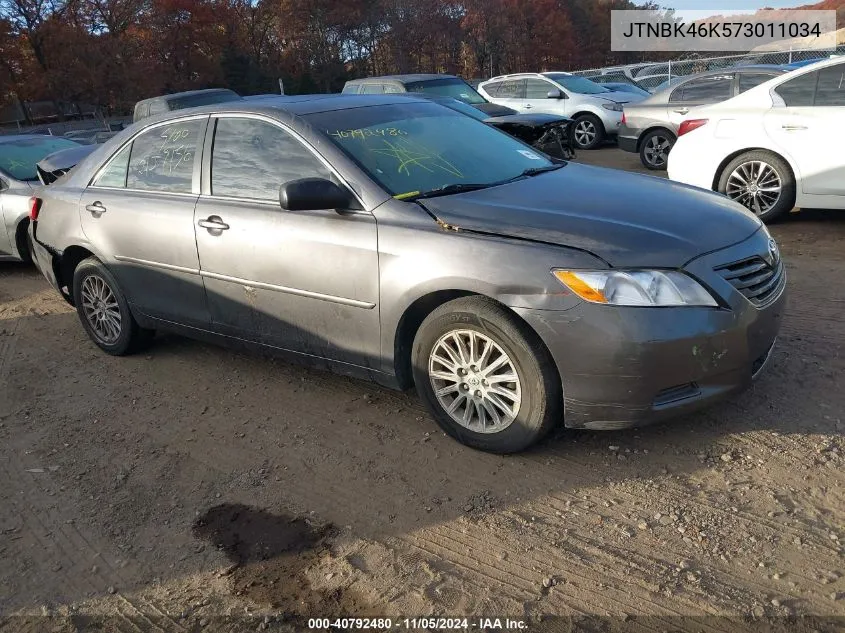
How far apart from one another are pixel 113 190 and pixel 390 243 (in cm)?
252

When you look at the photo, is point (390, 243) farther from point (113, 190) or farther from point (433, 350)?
point (113, 190)

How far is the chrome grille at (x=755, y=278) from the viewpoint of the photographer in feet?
11.0

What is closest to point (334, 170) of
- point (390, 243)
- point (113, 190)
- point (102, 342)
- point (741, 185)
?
point (390, 243)

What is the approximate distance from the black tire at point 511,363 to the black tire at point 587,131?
13.0m

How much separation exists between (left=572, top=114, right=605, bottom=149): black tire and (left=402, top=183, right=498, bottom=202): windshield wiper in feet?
40.5

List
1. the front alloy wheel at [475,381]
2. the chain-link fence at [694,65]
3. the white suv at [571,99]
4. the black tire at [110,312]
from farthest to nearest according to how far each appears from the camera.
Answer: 1. the chain-link fence at [694,65]
2. the white suv at [571,99]
3. the black tire at [110,312]
4. the front alloy wheel at [475,381]

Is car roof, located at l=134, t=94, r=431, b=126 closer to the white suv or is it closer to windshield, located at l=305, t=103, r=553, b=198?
windshield, located at l=305, t=103, r=553, b=198

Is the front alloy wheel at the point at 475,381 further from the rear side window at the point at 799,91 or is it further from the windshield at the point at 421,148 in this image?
the rear side window at the point at 799,91

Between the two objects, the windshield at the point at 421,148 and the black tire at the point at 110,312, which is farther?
the black tire at the point at 110,312

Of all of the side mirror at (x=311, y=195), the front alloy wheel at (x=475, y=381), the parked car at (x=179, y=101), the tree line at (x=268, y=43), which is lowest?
the front alloy wheel at (x=475, y=381)

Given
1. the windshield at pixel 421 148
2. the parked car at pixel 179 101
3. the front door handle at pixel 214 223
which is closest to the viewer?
the windshield at pixel 421 148

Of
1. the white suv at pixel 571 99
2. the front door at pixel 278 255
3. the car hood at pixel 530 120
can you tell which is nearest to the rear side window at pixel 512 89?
the white suv at pixel 571 99

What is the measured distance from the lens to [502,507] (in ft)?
10.6

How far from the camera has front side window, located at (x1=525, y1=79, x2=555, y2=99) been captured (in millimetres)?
16328
